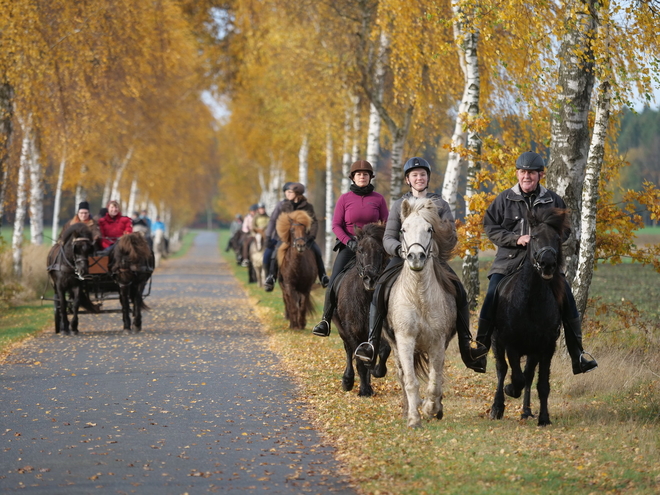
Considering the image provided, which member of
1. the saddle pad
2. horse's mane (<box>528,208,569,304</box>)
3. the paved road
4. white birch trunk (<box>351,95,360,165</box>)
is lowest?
the paved road

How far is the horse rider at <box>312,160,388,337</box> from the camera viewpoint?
10102 millimetres

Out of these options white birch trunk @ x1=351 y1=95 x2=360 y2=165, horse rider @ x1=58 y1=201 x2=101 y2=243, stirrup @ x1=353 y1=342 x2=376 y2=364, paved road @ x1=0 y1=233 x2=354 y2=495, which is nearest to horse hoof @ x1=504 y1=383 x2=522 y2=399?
stirrup @ x1=353 y1=342 x2=376 y2=364

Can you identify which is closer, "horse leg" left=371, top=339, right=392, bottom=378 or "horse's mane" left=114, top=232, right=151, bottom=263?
"horse leg" left=371, top=339, right=392, bottom=378

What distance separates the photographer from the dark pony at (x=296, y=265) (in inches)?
575

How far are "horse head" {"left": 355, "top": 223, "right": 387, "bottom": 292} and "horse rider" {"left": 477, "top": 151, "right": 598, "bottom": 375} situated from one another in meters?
1.10

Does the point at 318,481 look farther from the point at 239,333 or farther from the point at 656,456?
the point at 239,333

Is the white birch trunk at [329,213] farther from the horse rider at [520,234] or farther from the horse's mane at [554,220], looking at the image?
the horse's mane at [554,220]

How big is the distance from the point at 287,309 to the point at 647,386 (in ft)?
25.3

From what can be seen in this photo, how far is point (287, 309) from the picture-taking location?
1578cm

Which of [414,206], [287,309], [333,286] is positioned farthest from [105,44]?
[414,206]

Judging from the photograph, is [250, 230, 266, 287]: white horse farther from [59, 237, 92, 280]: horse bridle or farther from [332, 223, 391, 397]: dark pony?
[332, 223, 391, 397]: dark pony

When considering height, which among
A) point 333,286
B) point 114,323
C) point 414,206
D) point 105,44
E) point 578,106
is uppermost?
point 105,44

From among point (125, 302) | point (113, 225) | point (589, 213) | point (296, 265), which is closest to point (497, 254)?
point (589, 213)

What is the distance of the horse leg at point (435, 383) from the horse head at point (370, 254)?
1.13 meters
